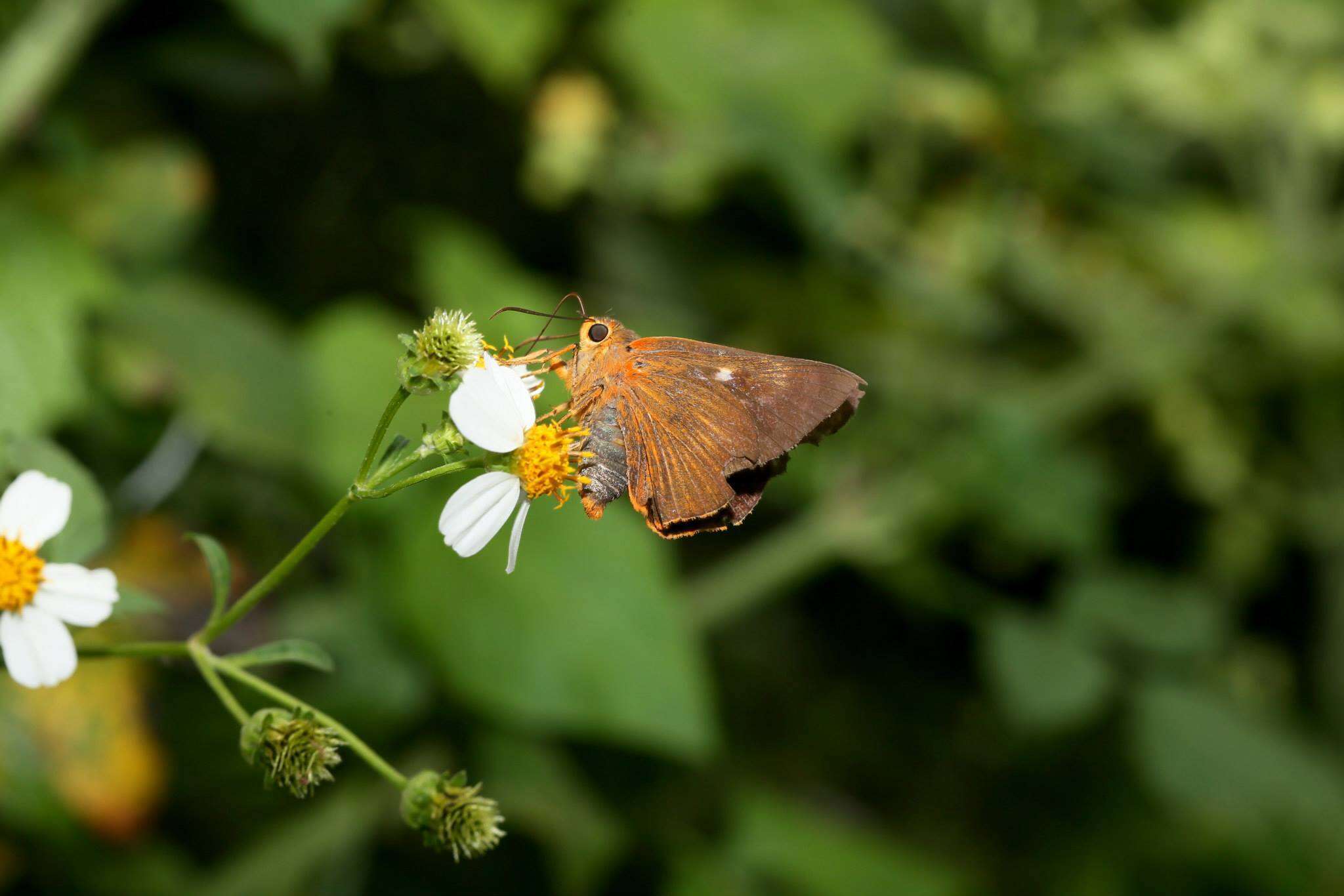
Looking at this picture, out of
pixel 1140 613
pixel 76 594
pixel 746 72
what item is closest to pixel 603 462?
pixel 76 594

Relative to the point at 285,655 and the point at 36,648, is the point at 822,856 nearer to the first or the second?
the point at 285,655

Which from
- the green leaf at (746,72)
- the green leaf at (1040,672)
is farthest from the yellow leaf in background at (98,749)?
the green leaf at (1040,672)

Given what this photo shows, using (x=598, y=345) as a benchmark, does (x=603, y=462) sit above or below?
below

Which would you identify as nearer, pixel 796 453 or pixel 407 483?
pixel 407 483

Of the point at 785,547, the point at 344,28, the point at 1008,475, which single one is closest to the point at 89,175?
the point at 344,28

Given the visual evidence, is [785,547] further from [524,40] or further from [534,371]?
[534,371]

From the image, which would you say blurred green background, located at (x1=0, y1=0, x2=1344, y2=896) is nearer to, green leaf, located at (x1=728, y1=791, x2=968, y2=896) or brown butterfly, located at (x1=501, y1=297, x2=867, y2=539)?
green leaf, located at (x1=728, y1=791, x2=968, y2=896)

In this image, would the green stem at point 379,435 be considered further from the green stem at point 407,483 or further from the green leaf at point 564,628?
the green leaf at point 564,628

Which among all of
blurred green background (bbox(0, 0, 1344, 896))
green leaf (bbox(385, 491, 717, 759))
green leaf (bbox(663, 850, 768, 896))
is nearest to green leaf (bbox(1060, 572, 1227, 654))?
blurred green background (bbox(0, 0, 1344, 896))
